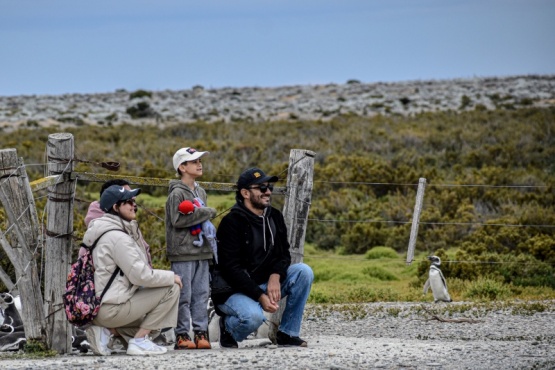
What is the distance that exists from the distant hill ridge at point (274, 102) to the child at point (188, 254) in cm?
3629

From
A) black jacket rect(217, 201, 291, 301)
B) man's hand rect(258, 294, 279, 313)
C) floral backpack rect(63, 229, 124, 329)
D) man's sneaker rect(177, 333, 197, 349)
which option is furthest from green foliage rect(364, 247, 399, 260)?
floral backpack rect(63, 229, 124, 329)

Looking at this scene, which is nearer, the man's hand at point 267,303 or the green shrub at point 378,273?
the man's hand at point 267,303

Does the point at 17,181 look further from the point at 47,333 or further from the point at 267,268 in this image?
the point at 267,268

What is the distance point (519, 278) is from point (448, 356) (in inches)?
306

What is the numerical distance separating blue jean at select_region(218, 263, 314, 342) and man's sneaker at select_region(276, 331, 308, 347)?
35 millimetres

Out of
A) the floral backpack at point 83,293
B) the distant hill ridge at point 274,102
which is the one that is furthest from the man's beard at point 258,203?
the distant hill ridge at point 274,102

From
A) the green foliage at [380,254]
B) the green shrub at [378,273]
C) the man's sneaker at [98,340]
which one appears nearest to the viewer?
the man's sneaker at [98,340]

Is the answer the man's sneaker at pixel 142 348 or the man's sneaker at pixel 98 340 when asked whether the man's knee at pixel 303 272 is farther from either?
the man's sneaker at pixel 98 340

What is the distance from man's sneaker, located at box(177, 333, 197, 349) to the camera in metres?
8.89

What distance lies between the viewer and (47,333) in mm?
8961

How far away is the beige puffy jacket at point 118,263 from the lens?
27.2ft

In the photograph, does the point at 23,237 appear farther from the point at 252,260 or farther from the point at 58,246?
the point at 252,260

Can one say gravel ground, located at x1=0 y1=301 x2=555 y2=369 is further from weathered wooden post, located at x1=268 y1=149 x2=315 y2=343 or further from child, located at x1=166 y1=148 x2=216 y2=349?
weathered wooden post, located at x1=268 y1=149 x2=315 y2=343

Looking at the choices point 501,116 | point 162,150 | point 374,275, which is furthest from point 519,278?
point 501,116
